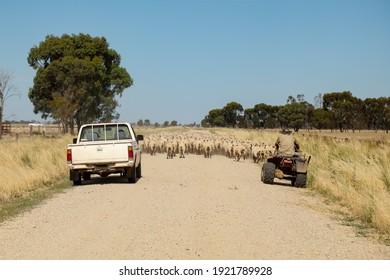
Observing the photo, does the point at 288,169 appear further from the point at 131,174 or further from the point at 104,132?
the point at 104,132

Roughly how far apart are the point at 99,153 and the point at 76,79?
3829 centimetres

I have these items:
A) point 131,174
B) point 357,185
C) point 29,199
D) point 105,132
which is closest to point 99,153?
point 131,174

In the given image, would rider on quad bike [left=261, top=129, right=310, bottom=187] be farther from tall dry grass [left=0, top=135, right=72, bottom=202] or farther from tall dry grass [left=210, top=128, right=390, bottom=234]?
tall dry grass [left=0, top=135, right=72, bottom=202]

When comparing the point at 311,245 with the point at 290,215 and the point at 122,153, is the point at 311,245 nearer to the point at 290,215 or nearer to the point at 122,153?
the point at 290,215

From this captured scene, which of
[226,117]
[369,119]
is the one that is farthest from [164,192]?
[226,117]

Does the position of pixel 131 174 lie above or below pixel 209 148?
below

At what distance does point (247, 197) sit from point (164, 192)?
7.36 feet

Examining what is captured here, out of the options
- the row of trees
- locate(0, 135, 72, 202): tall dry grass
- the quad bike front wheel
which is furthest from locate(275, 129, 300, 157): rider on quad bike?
the row of trees

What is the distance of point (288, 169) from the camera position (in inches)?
640

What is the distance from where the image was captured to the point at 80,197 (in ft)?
43.2

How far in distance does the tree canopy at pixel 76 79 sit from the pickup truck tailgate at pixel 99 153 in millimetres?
33903

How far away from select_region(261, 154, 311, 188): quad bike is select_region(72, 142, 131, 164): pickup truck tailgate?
172 inches

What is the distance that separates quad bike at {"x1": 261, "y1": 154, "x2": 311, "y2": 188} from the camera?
15.5m
